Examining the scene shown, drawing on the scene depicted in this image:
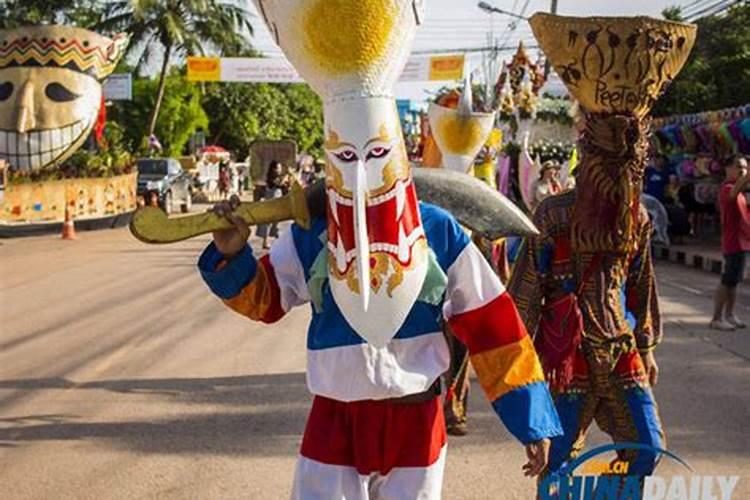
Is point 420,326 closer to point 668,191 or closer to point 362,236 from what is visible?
point 362,236

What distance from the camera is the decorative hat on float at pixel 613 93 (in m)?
3.52

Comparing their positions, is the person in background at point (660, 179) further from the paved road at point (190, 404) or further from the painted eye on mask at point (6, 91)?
the painted eye on mask at point (6, 91)

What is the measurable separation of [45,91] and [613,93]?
15.6 meters

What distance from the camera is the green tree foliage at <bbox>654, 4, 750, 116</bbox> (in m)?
26.2

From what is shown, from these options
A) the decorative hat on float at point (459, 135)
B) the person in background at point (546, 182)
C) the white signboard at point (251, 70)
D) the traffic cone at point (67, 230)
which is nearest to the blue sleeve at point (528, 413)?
the decorative hat on float at point (459, 135)

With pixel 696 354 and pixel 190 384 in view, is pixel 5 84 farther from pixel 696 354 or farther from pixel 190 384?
pixel 696 354

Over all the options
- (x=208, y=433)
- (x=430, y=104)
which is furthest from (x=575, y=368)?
(x=430, y=104)

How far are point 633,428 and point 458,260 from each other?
3.97 ft

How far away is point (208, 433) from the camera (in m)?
5.62

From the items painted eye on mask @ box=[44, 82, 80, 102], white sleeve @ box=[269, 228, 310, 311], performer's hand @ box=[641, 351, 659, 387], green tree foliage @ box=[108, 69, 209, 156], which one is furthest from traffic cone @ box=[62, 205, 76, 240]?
green tree foliage @ box=[108, 69, 209, 156]

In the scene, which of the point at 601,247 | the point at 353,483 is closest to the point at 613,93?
the point at 601,247

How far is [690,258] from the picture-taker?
53.3 feet

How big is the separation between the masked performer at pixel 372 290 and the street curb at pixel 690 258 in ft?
39.8

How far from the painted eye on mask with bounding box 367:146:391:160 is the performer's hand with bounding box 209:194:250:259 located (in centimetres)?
43
